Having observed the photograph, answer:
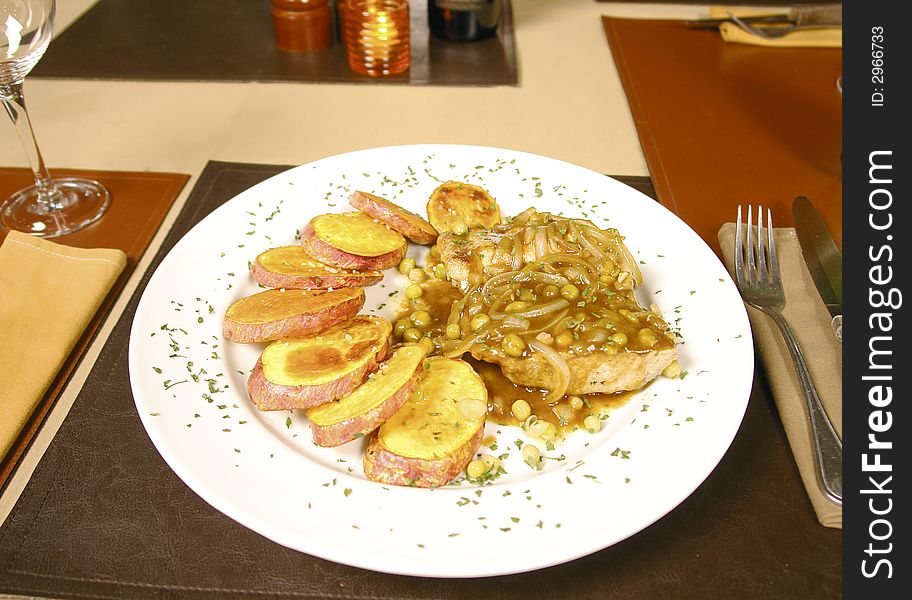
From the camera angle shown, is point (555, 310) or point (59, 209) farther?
point (59, 209)

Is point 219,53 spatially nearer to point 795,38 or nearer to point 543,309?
point 543,309

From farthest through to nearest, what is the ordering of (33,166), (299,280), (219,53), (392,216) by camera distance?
(219,53), (33,166), (392,216), (299,280)

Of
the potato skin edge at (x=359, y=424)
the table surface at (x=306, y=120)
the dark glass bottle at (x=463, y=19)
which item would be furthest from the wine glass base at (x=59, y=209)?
the dark glass bottle at (x=463, y=19)

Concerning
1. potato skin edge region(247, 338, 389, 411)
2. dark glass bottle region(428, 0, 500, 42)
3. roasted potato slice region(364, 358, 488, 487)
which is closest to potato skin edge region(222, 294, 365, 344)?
potato skin edge region(247, 338, 389, 411)

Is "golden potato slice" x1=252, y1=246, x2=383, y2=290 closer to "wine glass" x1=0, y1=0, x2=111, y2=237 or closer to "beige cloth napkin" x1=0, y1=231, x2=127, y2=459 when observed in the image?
"beige cloth napkin" x1=0, y1=231, x2=127, y2=459

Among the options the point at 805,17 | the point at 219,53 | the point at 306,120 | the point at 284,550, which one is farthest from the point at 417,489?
the point at 805,17
